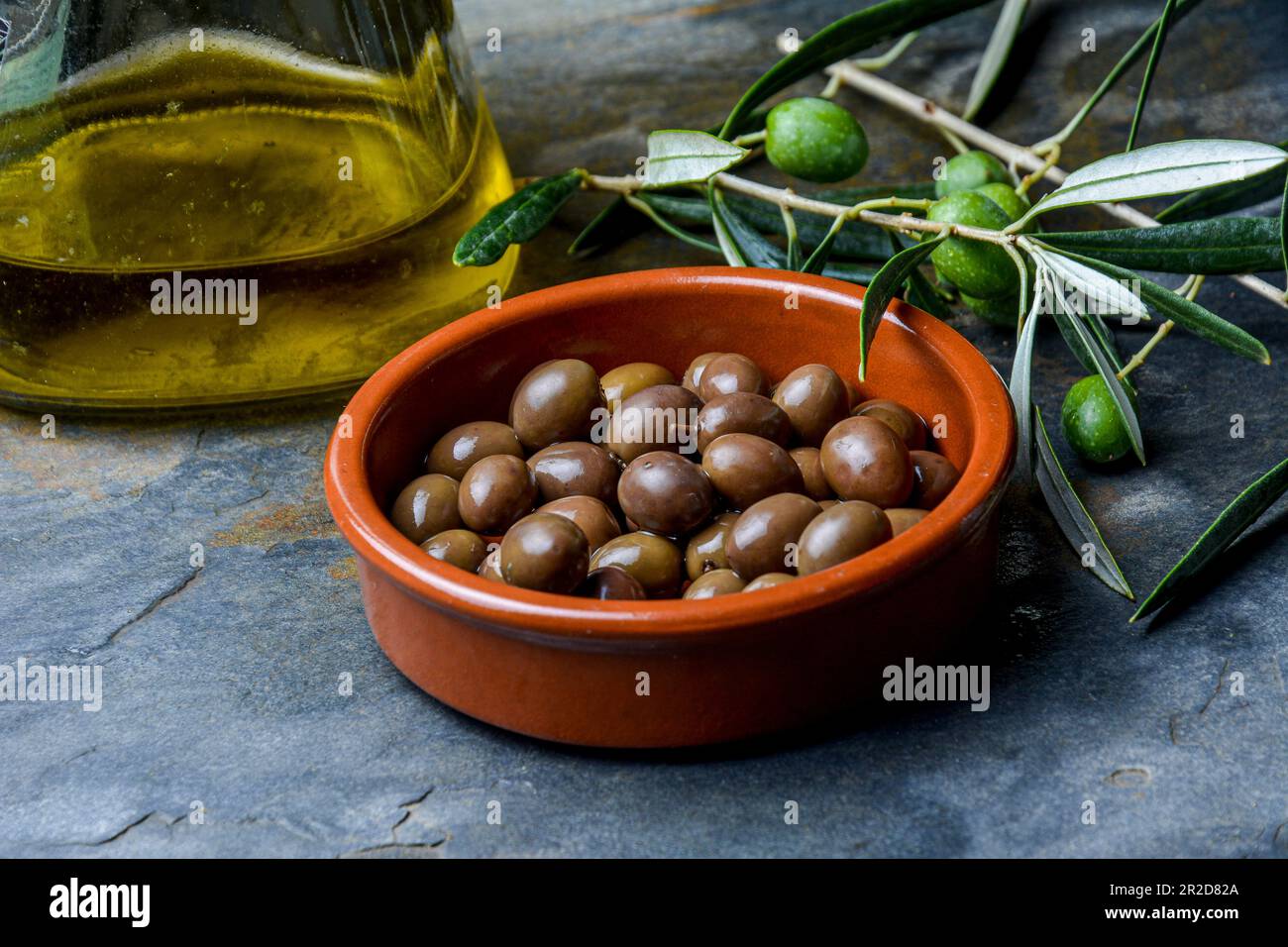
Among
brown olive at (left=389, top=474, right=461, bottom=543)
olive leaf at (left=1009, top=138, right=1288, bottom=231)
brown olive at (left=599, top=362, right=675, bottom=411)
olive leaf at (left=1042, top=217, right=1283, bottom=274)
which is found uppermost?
olive leaf at (left=1009, top=138, right=1288, bottom=231)

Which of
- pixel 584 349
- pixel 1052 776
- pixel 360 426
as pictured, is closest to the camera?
pixel 1052 776

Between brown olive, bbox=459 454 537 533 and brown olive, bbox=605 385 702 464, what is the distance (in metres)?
0.07

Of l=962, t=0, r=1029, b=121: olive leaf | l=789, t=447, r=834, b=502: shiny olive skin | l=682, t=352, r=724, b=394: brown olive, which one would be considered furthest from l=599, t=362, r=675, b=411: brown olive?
l=962, t=0, r=1029, b=121: olive leaf

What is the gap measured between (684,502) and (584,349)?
19 cm

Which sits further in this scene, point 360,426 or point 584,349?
point 584,349

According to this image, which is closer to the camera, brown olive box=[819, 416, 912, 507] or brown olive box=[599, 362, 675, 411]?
brown olive box=[819, 416, 912, 507]

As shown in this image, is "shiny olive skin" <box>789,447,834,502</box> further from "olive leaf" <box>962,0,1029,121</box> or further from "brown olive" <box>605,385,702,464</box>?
"olive leaf" <box>962,0,1029,121</box>

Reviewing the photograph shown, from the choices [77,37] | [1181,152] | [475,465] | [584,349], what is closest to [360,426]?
[475,465]

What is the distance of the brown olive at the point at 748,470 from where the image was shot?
0.76 metres

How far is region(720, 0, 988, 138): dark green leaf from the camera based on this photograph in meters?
0.96

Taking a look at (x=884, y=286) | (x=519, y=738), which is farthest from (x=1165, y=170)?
(x=519, y=738)

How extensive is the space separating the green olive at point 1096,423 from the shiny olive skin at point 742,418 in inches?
7.8

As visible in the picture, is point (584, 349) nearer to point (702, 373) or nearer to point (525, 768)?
point (702, 373)

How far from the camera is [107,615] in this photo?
2.73 ft
